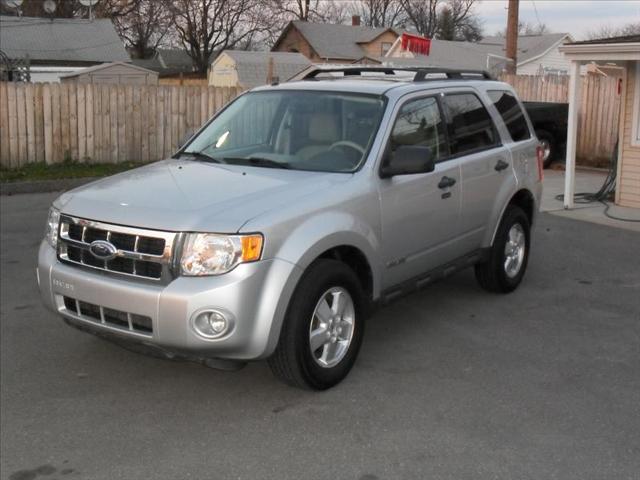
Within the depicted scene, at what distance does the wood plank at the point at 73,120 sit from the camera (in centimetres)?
1443

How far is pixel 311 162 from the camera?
4.95m

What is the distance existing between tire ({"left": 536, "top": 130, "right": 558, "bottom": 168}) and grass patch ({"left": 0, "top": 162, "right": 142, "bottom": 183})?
8.70 meters

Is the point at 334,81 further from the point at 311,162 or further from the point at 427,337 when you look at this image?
the point at 427,337

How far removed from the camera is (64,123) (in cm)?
1445

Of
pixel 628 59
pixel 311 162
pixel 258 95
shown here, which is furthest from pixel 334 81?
pixel 628 59

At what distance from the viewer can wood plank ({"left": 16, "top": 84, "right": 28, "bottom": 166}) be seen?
1388 cm

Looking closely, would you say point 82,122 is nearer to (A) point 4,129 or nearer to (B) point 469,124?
(A) point 4,129

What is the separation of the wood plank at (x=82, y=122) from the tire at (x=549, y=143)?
9.47 metres

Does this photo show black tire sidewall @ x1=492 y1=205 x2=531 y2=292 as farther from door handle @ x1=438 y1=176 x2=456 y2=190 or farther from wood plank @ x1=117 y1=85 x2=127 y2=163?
wood plank @ x1=117 y1=85 x2=127 y2=163

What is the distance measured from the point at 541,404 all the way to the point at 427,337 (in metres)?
1.30

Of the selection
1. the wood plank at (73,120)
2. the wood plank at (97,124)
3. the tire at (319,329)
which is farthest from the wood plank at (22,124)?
the tire at (319,329)

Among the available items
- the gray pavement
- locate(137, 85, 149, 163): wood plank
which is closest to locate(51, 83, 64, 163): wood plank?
locate(137, 85, 149, 163): wood plank

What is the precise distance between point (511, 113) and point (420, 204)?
6.45ft

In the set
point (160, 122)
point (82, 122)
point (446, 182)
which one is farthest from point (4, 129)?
point (446, 182)
